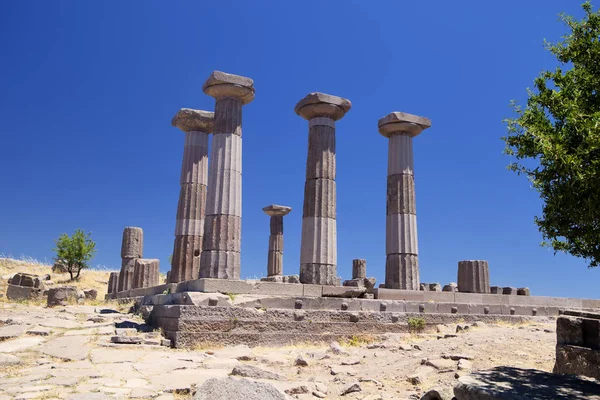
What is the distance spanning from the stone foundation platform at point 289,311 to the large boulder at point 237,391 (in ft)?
18.1

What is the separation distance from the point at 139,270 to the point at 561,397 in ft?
66.4

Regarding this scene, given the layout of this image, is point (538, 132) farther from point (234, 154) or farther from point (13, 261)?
point (13, 261)

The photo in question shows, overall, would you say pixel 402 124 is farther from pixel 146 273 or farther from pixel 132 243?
pixel 132 243

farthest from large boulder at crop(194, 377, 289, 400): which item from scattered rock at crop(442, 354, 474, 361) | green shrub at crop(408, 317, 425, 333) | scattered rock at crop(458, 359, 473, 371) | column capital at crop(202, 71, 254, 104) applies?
column capital at crop(202, 71, 254, 104)

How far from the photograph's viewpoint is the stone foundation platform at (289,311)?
11180 mm

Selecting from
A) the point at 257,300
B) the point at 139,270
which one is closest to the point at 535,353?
the point at 257,300

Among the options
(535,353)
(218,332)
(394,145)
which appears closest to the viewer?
(535,353)

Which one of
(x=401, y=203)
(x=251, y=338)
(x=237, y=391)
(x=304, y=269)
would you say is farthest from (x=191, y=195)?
(x=237, y=391)

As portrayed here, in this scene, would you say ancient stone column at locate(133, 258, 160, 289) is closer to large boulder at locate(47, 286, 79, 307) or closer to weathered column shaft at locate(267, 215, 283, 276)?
large boulder at locate(47, 286, 79, 307)

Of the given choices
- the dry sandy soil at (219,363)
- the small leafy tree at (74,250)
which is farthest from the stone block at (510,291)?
the small leafy tree at (74,250)

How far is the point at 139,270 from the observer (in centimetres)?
2250

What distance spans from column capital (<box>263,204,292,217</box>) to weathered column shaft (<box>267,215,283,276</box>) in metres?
0.22

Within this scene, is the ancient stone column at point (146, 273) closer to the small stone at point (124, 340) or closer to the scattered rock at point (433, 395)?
the small stone at point (124, 340)

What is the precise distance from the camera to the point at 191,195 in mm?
18828
